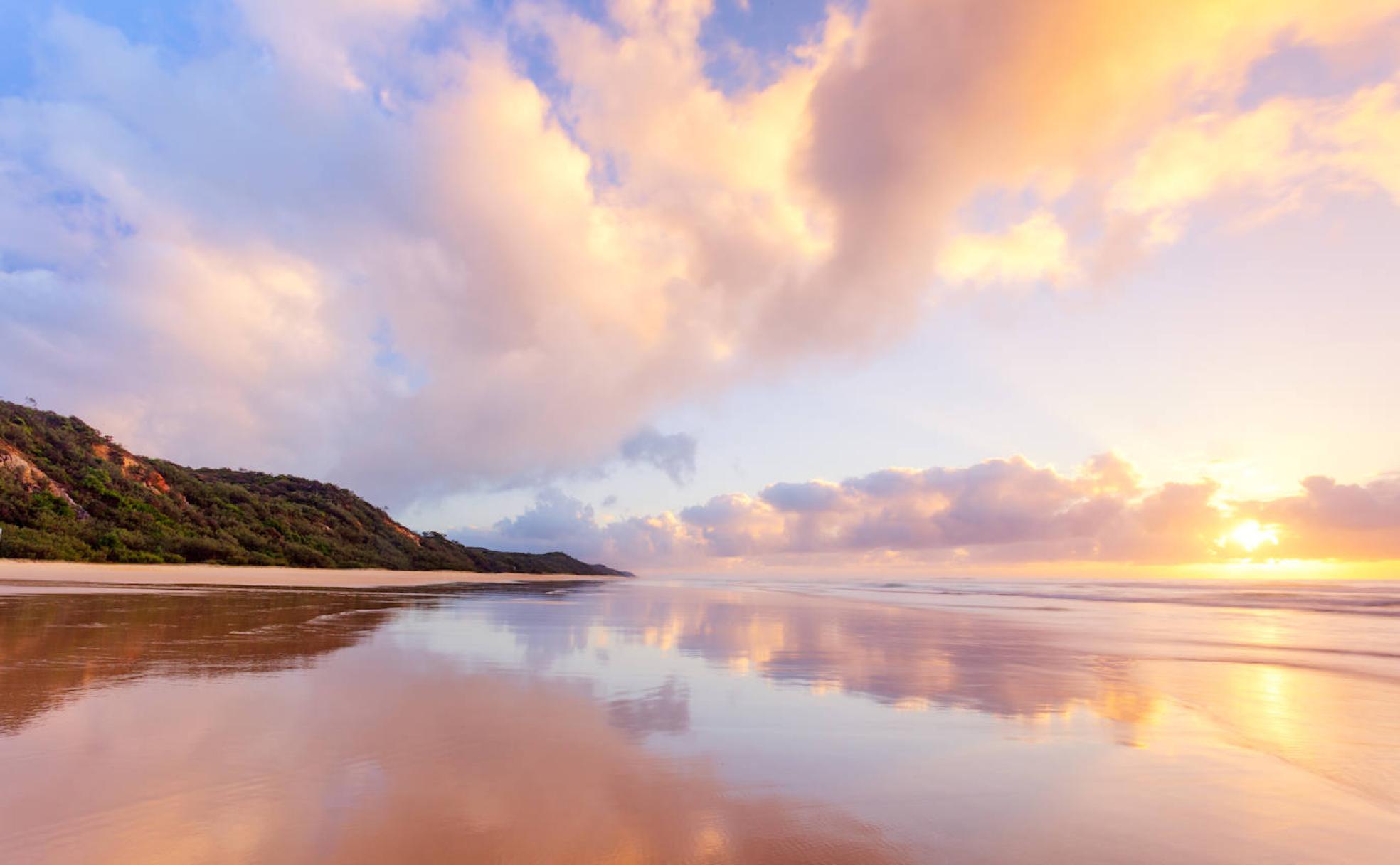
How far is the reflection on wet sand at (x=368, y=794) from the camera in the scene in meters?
3.32

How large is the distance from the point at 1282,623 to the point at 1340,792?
22150mm

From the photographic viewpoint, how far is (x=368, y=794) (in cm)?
406

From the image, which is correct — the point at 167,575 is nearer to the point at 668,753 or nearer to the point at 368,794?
the point at 368,794

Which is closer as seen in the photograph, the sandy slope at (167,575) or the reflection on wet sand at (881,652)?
the reflection on wet sand at (881,652)

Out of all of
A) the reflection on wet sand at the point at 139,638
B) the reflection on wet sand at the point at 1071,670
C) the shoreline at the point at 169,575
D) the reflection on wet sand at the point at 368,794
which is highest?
the shoreline at the point at 169,575

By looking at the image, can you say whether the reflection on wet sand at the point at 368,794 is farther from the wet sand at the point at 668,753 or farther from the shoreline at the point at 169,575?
the shoreline at the point at 169,575

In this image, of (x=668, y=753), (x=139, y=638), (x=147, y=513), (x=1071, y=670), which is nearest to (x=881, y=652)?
(x=1071, y=670)

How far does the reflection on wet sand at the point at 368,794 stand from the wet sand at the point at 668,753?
1.0 inches

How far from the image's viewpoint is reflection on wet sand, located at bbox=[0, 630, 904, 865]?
3.32 metres

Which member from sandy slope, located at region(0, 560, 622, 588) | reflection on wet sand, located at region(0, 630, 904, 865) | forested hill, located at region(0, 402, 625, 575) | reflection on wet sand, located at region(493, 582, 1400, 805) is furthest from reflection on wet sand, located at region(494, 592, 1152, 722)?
forested hill, located at region(0, 402, 625, 575)

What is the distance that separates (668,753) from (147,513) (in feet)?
164

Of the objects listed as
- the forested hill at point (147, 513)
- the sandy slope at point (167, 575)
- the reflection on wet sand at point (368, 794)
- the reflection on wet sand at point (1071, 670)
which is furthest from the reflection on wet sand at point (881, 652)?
the forested hill at point (147, 513)

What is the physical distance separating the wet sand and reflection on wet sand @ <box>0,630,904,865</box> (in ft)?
0.08

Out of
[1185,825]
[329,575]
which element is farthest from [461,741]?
[329,575]
